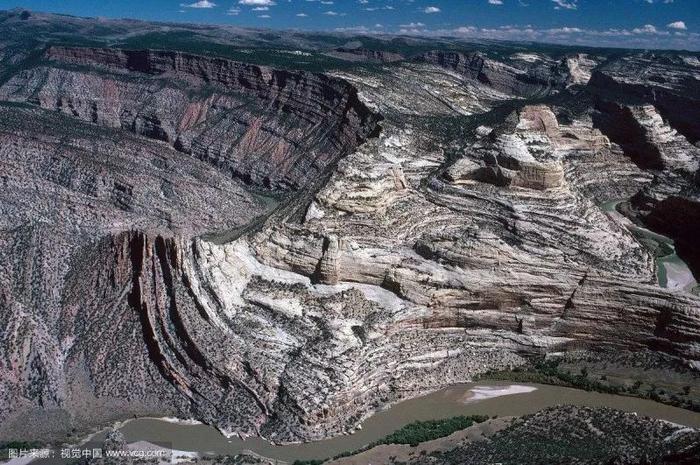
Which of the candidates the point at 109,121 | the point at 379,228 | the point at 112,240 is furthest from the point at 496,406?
the point at 109,121

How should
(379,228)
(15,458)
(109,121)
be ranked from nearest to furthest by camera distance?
1. (15,458)
2. (379,228)
3. (109,121)

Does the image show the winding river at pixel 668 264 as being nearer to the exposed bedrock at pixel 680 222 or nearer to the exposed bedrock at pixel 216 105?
the exposed bedrock at pixel 680 222

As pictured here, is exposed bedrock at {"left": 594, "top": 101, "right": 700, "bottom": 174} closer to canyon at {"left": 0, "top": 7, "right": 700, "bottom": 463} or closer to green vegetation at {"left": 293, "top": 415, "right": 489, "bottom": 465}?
canyon at {"left": 0, "top": 7, "right": 700, "bottom": 463}

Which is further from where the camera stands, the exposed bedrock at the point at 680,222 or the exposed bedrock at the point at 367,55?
the exposed bedrock at the point at 367,55

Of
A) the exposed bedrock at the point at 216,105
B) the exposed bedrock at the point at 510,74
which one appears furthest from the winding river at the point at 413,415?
the exposed bedrock at the point at 510,74

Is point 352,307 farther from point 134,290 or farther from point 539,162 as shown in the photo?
point 539,162
